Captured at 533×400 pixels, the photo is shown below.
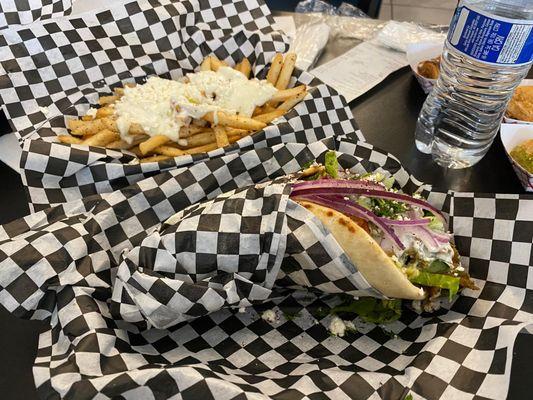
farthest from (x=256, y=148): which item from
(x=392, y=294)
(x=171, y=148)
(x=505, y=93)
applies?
(x=505, y=93)

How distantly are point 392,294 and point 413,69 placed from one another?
1.46 m

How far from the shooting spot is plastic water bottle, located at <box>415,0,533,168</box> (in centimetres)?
177

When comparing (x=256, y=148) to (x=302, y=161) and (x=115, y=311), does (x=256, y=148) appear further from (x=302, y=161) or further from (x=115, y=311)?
(x=115, y=311)

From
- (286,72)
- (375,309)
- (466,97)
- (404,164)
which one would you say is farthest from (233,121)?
(466,97)

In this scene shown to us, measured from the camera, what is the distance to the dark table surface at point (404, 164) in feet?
4.50

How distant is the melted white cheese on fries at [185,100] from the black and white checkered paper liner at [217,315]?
363mm

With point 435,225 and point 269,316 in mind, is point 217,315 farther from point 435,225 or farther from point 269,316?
point 435,225

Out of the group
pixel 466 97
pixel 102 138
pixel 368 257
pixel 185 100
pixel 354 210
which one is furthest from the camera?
pixel 466 97

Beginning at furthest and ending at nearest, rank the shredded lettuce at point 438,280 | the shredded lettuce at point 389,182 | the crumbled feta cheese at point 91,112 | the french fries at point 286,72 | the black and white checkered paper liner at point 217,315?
the french fries at point 286,72
the crumbled feta cheese at point 91,112
the shredded lettuce at point 389,182
the shredded lettuce at point 438,280
the black and white checkered paper liner at point 217,315

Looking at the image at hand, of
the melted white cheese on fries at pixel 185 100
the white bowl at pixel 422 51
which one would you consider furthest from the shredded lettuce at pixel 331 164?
the white bowl at pixel 422 51

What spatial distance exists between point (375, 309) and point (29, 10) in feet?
6.87

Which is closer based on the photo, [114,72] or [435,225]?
Result: [435,225]

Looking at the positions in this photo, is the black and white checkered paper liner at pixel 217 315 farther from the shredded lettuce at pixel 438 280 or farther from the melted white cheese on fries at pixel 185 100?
the melted white cheese on fries at pixel 185 100

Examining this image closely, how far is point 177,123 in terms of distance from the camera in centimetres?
202
